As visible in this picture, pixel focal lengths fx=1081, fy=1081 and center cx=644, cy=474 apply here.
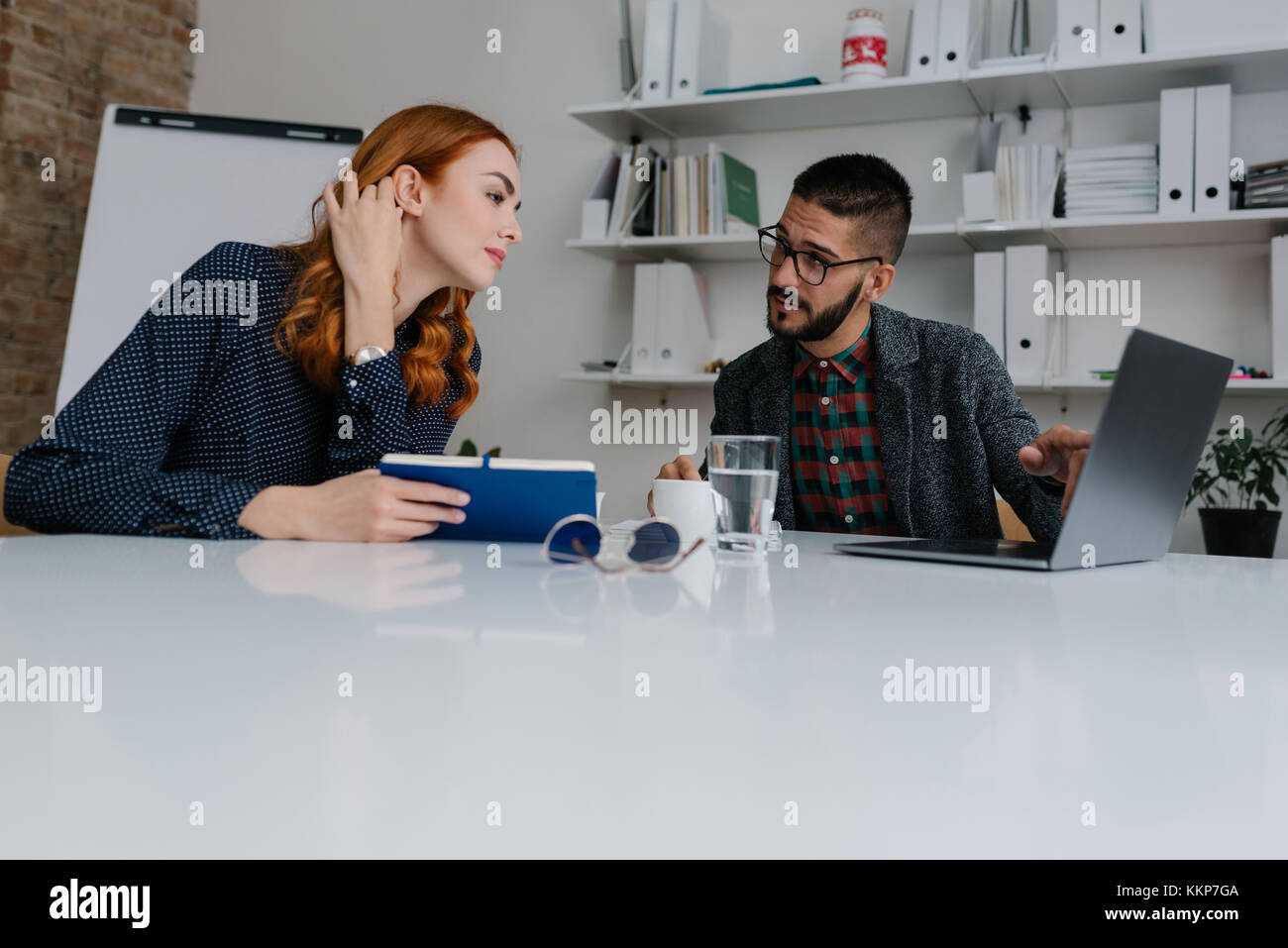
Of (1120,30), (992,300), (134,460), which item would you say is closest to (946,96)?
(1120,30)

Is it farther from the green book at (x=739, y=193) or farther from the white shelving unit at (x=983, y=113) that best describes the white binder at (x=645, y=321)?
the green book at (x=739, y=193)

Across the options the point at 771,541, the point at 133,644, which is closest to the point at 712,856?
the point at 133,644

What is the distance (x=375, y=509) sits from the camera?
117 cm

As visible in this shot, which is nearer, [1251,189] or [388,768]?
[388,768]

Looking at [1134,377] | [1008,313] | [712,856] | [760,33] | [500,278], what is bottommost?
[712,856]

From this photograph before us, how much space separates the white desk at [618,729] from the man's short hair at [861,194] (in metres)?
1.52

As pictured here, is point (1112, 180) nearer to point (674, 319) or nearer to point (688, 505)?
point (674, 319)

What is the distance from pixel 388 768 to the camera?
37 cm

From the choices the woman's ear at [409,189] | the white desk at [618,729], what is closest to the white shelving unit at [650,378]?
the woman's ear at [409,189]

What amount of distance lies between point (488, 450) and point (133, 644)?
303 centimetres

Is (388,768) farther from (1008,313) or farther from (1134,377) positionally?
(1008,313)

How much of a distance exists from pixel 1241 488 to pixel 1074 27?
1.24 m

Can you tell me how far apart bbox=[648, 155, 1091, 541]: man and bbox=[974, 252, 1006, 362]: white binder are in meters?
0.58

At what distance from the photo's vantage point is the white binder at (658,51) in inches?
125
